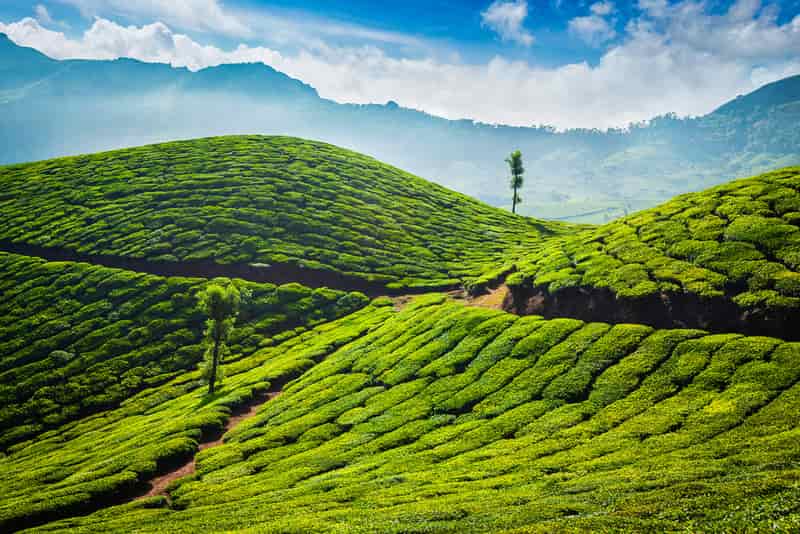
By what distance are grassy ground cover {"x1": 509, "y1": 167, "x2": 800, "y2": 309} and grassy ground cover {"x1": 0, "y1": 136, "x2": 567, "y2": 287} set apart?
43480mm

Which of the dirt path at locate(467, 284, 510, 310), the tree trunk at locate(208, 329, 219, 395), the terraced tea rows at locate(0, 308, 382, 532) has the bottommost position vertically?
the terraced tea rows at locate(0, 308, 382, 532)

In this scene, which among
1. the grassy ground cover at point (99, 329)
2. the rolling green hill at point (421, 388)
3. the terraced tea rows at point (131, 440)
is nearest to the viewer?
the rolling green hill at point (421, 388)

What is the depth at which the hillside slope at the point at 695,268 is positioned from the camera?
3950 cm

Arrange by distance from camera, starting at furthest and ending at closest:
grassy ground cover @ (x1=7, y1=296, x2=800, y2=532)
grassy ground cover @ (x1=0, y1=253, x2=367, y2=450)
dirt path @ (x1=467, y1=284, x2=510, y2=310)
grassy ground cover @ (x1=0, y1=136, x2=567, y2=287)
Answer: grassy ground cover @ (x1=0, y1=136, x2=567, y2=287), grassy ground cover @ (x1=0, y1=253, x2=367, y2=450), dirt path @ (x1=467, y1=284, x2=510, y2=310), grassy ground cover @ (x1=7, y1=296, x2=800, y2=532)

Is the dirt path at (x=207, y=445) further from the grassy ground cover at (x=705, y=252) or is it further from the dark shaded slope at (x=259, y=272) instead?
the dark shaded slope at (x=259, y=272)

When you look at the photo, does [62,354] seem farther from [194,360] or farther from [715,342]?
[715,342]

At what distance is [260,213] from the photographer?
124m

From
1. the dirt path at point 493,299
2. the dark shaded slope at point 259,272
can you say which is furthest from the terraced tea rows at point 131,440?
the dark shaded slope at point 259,272

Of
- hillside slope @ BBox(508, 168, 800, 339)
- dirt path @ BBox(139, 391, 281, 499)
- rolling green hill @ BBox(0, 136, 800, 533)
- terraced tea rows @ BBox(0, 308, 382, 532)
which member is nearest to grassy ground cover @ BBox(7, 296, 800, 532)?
rolling green hill @ BBox(0, 136, 800, 533)

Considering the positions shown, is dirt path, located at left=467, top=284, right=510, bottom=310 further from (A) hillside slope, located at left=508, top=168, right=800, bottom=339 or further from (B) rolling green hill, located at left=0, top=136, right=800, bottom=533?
(A) hillside slope, located at left=508, top=168, right=800, bottom=339

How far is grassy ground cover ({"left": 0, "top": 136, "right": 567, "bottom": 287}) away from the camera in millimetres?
108625

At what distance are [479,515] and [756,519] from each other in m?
11.8

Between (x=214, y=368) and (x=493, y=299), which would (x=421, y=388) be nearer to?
(x=493, y=299)

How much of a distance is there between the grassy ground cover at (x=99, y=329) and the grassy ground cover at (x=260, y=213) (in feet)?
37.3
